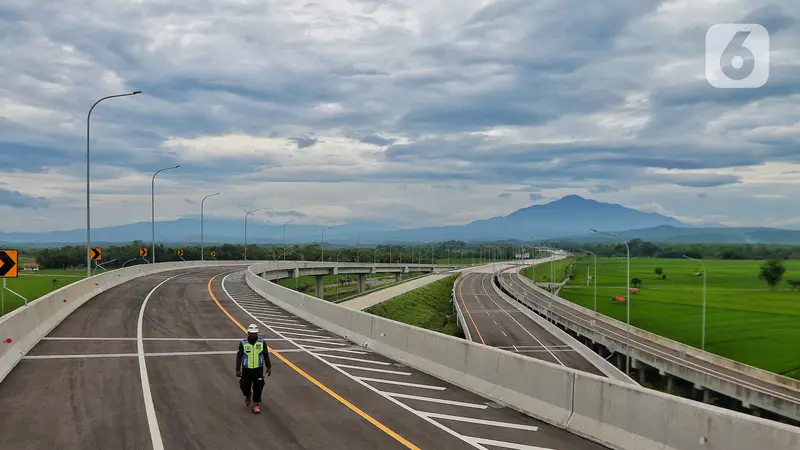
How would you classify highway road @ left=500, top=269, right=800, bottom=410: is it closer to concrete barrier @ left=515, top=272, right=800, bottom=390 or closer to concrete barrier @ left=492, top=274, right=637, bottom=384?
concrete barrier @ left=515, top=272, right=800, bottom=390

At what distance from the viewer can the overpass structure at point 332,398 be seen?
31.9 feet

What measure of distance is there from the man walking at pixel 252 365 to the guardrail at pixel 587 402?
4.51m

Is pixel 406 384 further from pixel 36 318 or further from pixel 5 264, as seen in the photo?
pixel 5 264

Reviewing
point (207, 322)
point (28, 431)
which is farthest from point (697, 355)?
point (28, 431)

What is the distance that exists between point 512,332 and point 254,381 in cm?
6324

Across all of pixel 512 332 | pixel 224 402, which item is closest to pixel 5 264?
pixel 224 402

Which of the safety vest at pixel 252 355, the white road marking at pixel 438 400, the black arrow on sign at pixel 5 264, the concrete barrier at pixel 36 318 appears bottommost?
the white road marking at pixel 438 400

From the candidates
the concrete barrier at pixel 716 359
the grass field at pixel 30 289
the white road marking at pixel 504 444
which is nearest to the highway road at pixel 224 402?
the white road marking at pixel 504 444

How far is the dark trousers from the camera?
11.8m

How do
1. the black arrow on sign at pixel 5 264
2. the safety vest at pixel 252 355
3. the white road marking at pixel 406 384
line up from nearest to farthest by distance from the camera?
the safety vest at pixel 252 355 → the white road marking at pixel 406 384 → the black arrow on sign at pixel 5 264

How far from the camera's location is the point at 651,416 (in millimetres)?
9242

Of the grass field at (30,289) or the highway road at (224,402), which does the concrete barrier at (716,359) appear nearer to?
the highway road at (224,402)

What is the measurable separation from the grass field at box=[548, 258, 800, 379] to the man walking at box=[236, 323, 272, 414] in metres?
60.9

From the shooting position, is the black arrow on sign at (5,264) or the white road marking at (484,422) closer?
the white road marking at (484,422)
